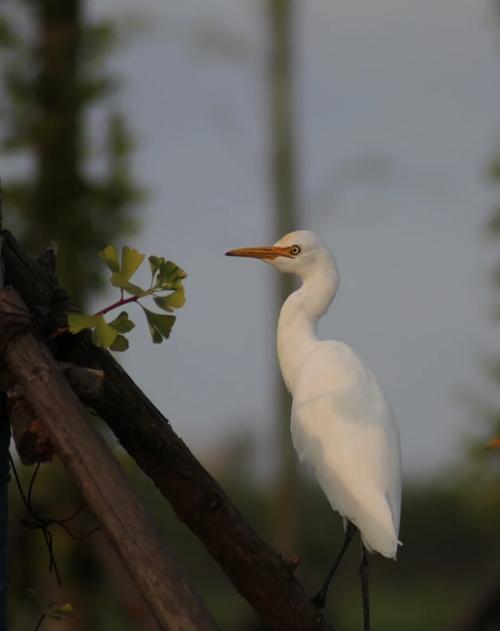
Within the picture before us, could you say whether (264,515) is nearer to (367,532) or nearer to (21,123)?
(21,123)

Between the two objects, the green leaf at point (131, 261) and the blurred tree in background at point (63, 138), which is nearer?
the green leaf at point (131, 261)

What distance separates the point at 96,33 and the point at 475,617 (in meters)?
4.51

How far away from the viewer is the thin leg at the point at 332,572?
3350 mm

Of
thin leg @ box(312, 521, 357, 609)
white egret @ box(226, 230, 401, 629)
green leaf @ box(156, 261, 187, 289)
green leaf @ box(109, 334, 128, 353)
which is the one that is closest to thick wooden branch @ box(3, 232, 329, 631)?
green leaf @ box(109, 334, 128, 353)

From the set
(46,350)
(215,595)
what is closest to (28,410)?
(46,350)

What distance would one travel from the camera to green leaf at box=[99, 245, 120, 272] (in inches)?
88.6

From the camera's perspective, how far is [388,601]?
26.9 m

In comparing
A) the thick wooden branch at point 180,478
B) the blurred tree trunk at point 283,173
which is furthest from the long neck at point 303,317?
the blurred tree trunk at point 283,173

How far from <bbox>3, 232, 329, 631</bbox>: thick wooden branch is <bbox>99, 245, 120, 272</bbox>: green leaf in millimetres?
136

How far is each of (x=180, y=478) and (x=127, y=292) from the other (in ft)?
1.17

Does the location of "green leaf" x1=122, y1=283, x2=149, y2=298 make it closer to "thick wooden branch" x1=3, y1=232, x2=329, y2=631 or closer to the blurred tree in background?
"thick wooden branch" x1=3, y1=232, x2=329, y2=631

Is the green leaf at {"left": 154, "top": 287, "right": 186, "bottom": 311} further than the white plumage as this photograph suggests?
No

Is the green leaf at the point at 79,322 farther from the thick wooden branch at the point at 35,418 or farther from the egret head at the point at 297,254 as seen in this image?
the egret head at the point at 297,254

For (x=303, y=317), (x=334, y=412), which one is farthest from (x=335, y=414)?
(x=303, y=317)
